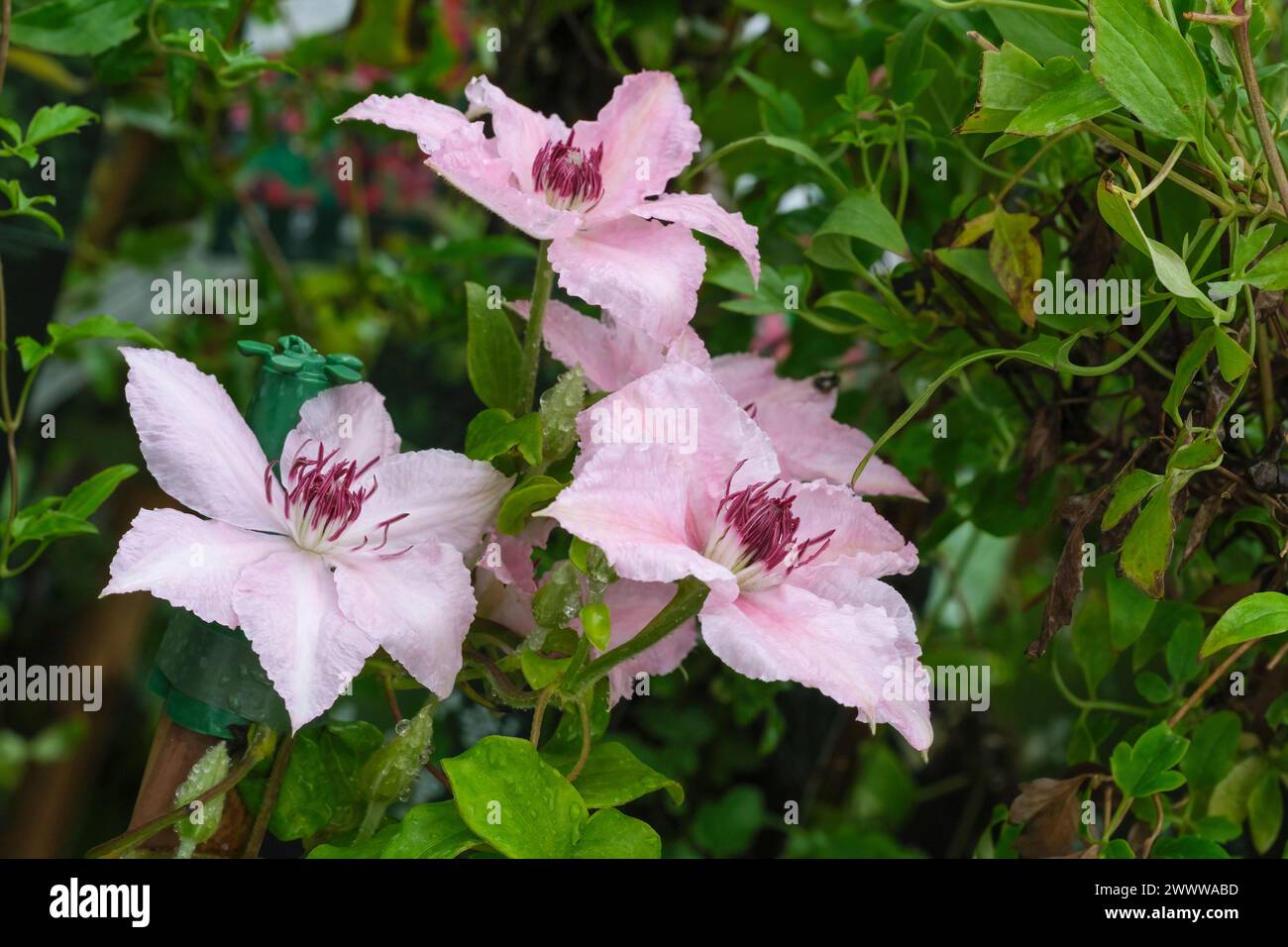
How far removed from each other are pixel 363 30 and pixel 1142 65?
812mm

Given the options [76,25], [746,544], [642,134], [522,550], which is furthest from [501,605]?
[76,25]

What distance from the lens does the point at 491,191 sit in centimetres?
51

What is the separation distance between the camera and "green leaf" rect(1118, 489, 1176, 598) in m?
0.49

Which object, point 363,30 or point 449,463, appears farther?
point 363,30

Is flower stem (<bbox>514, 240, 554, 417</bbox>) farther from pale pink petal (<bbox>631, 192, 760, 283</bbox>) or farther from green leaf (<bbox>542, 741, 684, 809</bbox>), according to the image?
green leaf (<bbox>542, 741, 684, 809</bbox>)

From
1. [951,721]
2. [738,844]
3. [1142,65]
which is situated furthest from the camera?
[951,721]

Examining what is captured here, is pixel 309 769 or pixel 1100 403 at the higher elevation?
pixel 1100 403

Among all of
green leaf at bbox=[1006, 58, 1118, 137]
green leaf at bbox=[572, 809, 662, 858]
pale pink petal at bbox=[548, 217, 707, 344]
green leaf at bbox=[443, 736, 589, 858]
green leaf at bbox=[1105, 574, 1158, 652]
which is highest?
green leaf at bbox=[1006, 58, 1118, 137]

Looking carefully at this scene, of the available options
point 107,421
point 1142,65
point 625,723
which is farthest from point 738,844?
point 107,421

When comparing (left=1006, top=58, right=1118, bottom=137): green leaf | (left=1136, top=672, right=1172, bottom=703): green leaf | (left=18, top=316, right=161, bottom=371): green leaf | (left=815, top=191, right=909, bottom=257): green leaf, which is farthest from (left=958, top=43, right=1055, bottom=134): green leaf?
(left=18, top=316, right=161, bottom=371): green leaf

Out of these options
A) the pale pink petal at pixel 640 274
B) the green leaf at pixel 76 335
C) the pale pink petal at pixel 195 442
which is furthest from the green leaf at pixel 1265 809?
the green leaf at pixel 76 335

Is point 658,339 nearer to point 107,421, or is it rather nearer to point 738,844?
point 738,844
